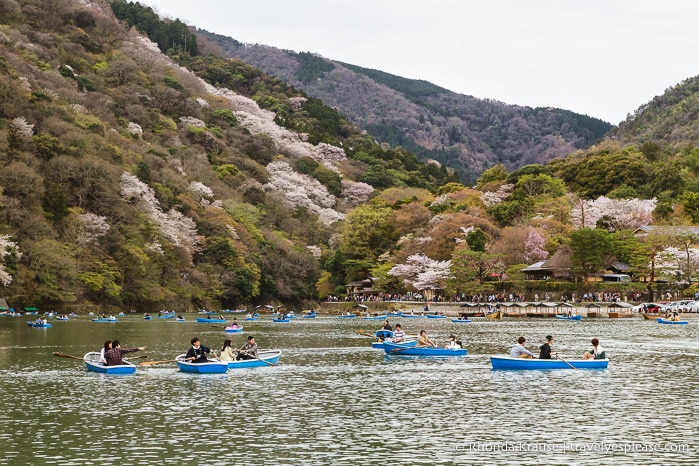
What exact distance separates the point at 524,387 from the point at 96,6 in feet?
471

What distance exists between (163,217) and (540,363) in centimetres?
6520

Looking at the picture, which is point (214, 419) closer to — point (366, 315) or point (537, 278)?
point (366, 315)

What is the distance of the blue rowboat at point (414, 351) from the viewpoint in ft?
124

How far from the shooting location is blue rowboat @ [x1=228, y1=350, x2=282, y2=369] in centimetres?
3259

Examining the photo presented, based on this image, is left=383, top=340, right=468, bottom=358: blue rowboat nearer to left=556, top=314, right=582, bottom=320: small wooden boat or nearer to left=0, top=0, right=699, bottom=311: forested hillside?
left=556, top=314, right=582, bottom=320: small wooden boat

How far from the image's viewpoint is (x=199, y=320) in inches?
2665

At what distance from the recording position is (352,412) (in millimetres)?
22266

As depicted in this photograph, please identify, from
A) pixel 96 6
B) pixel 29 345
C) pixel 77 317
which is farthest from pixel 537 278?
pixel 96 6

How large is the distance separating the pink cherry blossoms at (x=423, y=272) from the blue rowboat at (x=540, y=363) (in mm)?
55775

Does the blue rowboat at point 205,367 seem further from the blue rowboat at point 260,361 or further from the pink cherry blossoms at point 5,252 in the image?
the pink cherry blossoms at point 5,252

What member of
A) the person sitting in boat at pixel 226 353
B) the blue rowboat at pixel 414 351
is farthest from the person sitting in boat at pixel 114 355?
the blue rowboat at pixel 414 351

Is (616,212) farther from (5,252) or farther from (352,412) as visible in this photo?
(352,412)

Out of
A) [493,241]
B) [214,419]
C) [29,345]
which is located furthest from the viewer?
[493,241]

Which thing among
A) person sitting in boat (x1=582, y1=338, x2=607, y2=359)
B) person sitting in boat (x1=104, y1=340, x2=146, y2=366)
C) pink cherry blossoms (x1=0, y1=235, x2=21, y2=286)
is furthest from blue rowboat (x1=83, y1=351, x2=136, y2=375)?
pink cherry blossoms (x1=0, y1=235, x2=21, y2=286)
